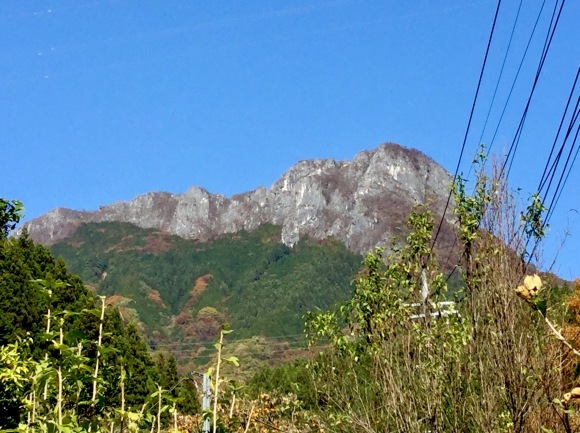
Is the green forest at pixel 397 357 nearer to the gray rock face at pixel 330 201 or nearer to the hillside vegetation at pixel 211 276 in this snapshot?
the hillside vegetation at pixel 211 276

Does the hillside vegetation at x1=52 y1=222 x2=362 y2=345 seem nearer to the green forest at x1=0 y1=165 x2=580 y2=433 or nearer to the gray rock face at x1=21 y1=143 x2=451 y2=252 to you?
the gray rock face at x1=21 y1=143 x2=451 y2=252

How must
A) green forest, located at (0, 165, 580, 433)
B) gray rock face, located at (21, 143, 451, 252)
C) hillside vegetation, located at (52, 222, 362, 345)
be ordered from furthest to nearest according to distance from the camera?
gray rock face, located at (21, 143, 451, 252), hillside vegetation, located at (52, 222, 362, 345), green forest, located at (0, 165, 580, 433)

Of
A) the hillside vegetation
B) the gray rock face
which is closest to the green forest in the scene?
the hillside vegetation

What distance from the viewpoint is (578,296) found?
86.0 feet

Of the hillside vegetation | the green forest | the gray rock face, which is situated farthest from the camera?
the gray rock face

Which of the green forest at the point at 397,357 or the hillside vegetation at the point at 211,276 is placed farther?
the hillside vegetation at the point at 211,276

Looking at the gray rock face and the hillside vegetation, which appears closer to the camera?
the hillside vegetation

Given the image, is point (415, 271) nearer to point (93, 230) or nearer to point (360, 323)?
point (360, 323)

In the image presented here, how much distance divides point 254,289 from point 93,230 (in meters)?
68.6

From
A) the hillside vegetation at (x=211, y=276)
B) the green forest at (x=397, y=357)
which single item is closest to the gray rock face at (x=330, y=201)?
the hillside vegetation at (x=211, y=276)

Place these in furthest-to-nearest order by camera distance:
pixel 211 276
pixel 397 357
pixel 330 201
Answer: pixel 330 201
pixel 211 276
pixel 397 357

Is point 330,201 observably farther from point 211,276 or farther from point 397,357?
point 397,357

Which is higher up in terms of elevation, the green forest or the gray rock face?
the gray rock face

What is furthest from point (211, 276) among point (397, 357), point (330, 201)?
point (397, 357)
